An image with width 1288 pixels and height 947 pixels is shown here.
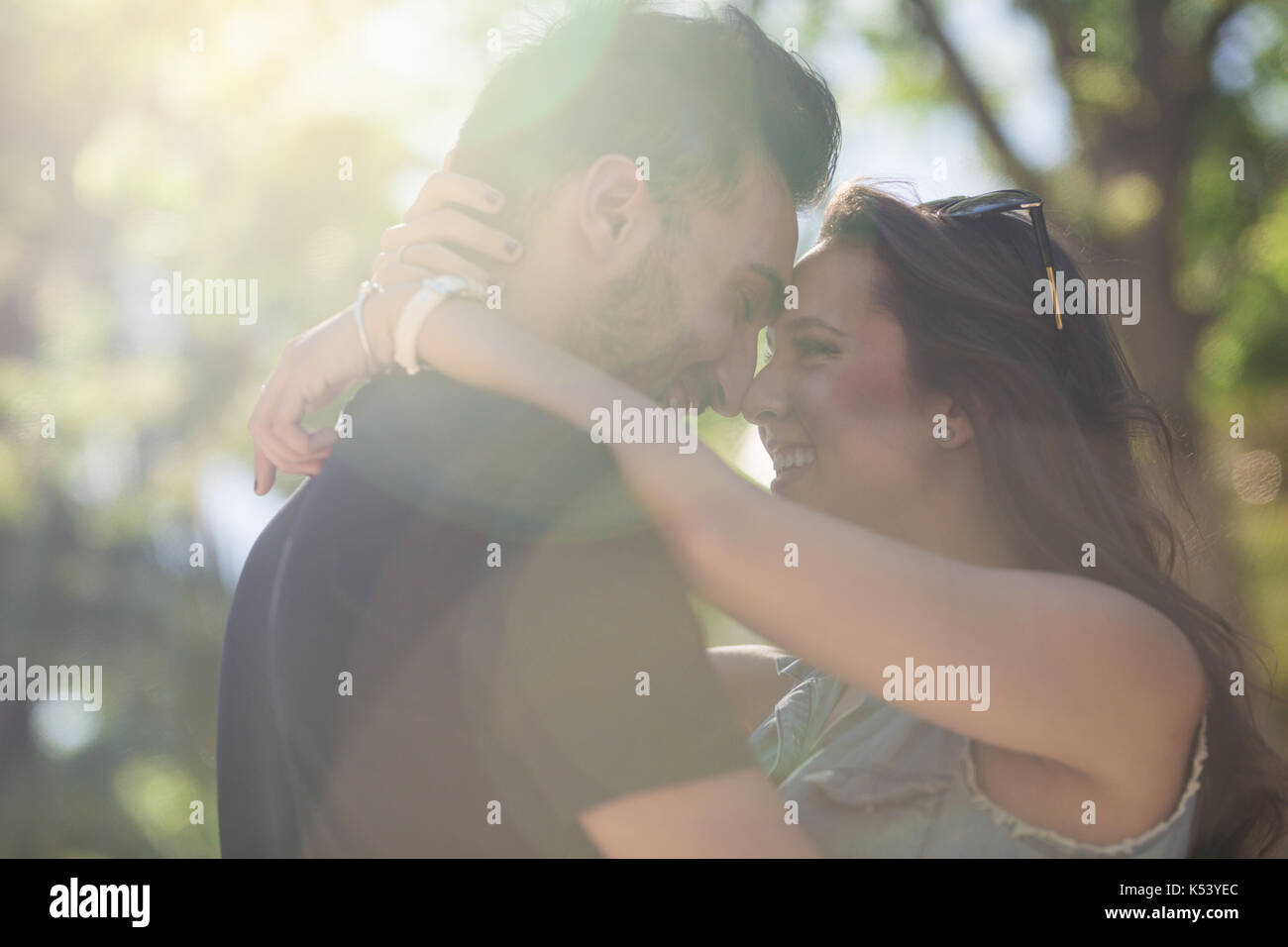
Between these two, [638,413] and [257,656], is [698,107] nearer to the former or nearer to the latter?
[638,413]

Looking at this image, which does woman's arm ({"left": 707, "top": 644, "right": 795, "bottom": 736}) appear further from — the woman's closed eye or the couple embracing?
the woman's closed eye

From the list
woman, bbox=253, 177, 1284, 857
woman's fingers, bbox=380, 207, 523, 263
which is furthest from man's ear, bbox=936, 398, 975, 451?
woman's fingers, bbox=380, 207, 523, 263

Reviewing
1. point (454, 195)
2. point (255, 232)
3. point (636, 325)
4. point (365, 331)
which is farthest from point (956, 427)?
point (255, 232)

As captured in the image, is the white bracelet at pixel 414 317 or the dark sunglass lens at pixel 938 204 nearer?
the white bracelet at pixel 414 317

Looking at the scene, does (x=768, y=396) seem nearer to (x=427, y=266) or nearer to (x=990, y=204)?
(x=990, y=204)

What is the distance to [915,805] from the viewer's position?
7.92ft

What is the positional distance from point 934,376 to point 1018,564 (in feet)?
1.73

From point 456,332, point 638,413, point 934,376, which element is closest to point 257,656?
point 456,332

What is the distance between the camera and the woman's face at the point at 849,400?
9.41 feet

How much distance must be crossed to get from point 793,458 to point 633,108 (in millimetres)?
1139

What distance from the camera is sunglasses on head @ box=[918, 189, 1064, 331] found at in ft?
9.88

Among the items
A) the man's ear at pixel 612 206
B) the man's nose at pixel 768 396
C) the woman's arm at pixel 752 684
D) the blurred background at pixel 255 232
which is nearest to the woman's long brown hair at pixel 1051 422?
the man's nose at pixel 768 396

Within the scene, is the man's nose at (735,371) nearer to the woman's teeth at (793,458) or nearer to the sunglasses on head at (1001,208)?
the woman's teeth at (793,458)

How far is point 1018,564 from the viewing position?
2770 millimetres
